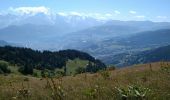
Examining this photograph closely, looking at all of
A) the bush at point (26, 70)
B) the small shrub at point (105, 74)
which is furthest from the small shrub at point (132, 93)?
the bush at point (26, 70)

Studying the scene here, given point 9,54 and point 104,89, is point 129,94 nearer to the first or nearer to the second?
point 104,89

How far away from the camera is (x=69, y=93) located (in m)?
9.80

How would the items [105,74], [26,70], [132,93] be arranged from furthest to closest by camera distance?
[26,70] < [105,74] < [132,93]

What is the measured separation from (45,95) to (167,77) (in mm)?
5227

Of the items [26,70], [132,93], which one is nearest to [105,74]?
[132,93]

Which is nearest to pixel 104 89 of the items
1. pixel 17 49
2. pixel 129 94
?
pixel 129 94

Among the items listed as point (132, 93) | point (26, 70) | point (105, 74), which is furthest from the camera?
point (26, 70)

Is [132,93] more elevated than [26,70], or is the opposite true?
[132,93]

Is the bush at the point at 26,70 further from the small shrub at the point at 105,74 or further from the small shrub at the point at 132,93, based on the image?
the small shrub at the point at 132,93

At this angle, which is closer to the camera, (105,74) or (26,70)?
(105,74)

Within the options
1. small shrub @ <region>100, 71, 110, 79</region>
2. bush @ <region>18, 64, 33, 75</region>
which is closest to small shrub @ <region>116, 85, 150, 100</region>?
small shrub @ <region>100, 71, 110, 79</region>

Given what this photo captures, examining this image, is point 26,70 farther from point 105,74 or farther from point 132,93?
point 132,93

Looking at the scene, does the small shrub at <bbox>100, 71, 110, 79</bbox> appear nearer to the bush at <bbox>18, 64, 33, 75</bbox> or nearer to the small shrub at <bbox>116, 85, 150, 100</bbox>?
the small shrub at <bbox>116, 85, 150, 100</bbox>

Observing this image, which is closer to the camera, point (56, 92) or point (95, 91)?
point (56, 92)
